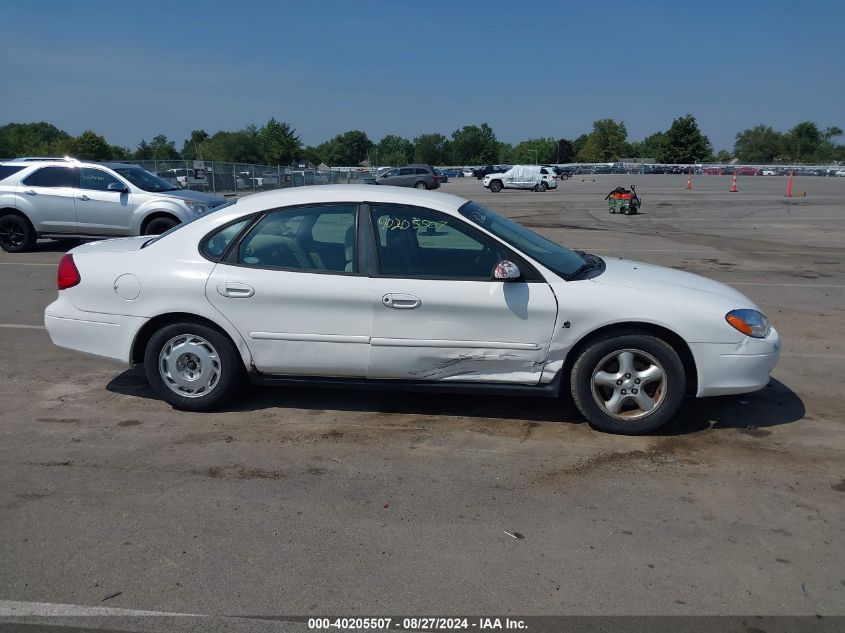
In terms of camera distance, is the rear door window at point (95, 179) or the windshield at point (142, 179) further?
the windshield at point (142, 179)

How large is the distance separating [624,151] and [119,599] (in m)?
157

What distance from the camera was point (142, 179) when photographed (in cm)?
1398

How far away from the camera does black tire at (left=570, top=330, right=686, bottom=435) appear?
4941mm

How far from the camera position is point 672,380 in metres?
4.95

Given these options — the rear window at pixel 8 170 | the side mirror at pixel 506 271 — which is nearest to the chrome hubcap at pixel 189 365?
the side mirror at pixel 506 271

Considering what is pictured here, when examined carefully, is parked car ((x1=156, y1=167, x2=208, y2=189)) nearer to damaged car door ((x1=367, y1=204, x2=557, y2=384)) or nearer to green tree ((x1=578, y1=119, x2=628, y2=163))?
damaged car door ((x1=367, y1=204, x2=557, y2=384))

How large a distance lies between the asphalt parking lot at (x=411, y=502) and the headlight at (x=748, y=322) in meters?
0.70

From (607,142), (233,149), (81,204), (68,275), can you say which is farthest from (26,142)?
(607,142)

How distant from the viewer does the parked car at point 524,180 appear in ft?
166

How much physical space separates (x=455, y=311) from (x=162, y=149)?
128 metres

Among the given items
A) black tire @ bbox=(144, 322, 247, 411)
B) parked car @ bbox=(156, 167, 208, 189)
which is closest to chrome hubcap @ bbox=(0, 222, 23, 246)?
black tire @ bbox=(144, 322, 247, 411)

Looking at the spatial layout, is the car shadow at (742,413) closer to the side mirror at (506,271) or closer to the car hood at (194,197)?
the side mirror at (506,271)

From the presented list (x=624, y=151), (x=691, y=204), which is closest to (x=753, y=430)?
(x=691, y=204)

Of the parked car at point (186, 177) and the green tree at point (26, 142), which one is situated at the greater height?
the green tree at point (26, 142)
